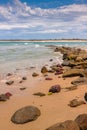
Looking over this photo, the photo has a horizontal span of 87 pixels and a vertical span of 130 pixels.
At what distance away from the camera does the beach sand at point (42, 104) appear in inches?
310

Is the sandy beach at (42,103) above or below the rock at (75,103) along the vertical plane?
below

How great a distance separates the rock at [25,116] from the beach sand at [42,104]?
12 centimetres

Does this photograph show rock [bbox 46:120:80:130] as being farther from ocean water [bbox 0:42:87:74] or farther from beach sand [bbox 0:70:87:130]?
ocean water [bbox 0:42:87:74]

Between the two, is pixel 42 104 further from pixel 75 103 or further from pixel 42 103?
pixel 75 103

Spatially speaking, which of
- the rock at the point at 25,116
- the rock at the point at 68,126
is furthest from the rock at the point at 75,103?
the rock at the point at 68,126

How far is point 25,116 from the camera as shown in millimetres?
8039

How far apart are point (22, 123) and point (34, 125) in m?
0.38

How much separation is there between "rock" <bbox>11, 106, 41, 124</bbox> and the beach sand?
119 mm

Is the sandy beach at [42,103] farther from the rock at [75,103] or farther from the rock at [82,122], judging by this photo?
the rock at [82,122]

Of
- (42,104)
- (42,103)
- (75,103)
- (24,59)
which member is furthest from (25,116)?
(24,59)

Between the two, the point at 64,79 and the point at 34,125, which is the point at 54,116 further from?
the point at 64,79

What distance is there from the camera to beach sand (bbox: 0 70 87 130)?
7.88m

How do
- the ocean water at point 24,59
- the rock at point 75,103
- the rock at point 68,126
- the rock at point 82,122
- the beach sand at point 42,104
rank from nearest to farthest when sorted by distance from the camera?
1. the rock at point 68,126
2. the rock at point 82,122
3. the beach sand at point 42,104
4. the rock at point 75,103
5. the ocean water at point 24,59

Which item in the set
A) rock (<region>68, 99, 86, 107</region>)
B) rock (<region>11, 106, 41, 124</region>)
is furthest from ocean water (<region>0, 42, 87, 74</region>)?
rock (<region>11, 106, 41, 124</region>)
